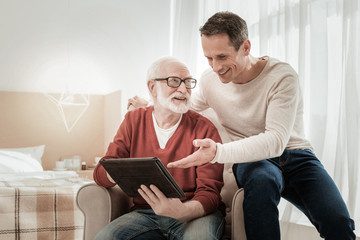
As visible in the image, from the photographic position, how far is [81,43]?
14.6 feet

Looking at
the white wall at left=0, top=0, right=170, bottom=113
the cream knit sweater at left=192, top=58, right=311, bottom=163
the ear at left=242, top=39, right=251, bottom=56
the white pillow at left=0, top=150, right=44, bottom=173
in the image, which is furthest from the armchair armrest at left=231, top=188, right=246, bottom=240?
the white wall at left=0, top=0, right=170, bottom=113

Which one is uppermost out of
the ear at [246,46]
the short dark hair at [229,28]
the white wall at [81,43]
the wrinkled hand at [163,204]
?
the white wall at [81,43]

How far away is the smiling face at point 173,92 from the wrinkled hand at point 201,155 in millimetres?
308

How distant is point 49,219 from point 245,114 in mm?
1225

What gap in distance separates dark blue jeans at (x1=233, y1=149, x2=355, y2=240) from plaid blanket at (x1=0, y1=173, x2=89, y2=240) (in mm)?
1027

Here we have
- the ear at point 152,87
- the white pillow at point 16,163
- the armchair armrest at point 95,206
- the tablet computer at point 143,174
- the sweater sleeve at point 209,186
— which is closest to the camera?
the tablet computer at point 143,174

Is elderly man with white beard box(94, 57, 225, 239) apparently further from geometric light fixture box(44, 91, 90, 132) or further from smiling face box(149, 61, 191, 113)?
geometric light fixture box(44, 91, 90, 132)

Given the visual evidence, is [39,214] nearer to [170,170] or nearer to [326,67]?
[170,170]

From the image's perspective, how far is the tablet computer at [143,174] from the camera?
1.28m

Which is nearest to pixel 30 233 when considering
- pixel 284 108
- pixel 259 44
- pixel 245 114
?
pixel 245 114

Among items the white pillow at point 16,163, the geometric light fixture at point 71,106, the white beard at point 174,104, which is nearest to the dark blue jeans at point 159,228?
the white beard at point 174,104

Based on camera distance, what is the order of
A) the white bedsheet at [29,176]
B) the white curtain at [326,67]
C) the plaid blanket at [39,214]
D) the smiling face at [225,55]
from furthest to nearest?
1. the white bedsheet at [29,176]
2. the white curtain at [326,67]
3. the plaid blanket at [39,214]
4. the smiling face at [225,55]

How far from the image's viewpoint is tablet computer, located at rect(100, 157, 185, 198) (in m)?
1.28

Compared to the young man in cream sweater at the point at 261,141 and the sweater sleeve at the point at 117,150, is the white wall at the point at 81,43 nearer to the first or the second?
the young man in cream sweater at the point at 261,141
